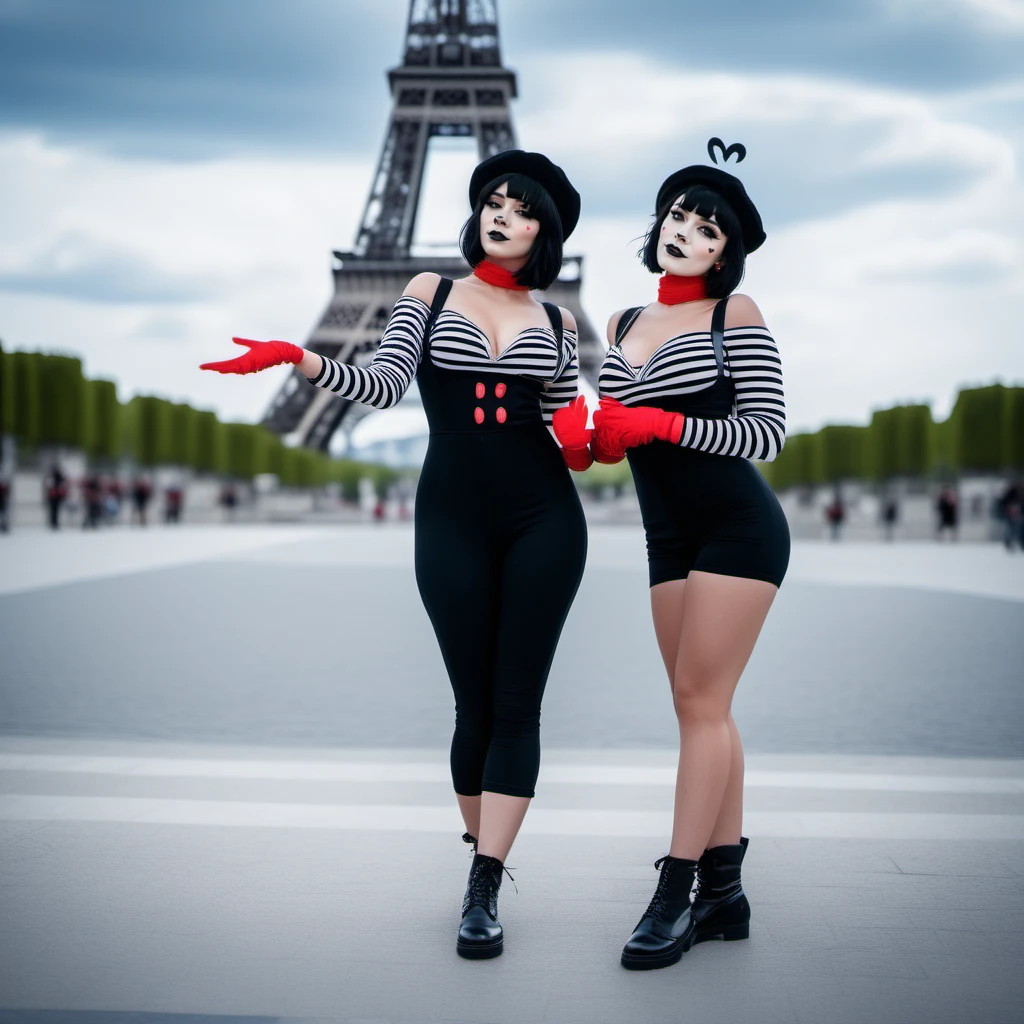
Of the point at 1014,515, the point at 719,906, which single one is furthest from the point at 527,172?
the point at 1014,515

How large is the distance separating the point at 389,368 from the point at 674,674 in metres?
1.01

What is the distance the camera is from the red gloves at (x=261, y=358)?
2967 mm

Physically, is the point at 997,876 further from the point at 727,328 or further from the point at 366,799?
the point at 366,799

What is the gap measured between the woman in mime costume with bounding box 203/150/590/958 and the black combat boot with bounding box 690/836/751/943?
481 mm

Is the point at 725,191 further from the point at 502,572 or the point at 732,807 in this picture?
the point at 732,807

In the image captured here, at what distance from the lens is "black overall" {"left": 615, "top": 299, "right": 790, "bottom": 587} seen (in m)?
3.10

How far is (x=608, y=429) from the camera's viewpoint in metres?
3.07

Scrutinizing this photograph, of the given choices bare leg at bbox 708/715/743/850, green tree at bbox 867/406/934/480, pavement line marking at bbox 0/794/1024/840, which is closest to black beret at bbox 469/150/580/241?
bare leg at bbox 708/715/743/850

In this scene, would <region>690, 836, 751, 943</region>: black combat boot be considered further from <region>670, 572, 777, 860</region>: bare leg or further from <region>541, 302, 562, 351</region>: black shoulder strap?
<region>541, 302, 562, 351</region>: black shoulder strap

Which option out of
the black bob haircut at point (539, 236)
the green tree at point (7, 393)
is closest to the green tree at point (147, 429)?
the green tree at point (7, 393)

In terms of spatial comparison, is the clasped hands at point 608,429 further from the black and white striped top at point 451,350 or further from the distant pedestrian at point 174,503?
the distant pedestrian at point 174,503

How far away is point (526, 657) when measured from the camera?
3.16 meters

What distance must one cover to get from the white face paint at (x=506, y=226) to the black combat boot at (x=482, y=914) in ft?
4.92

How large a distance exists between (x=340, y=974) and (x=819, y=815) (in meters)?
2.02
